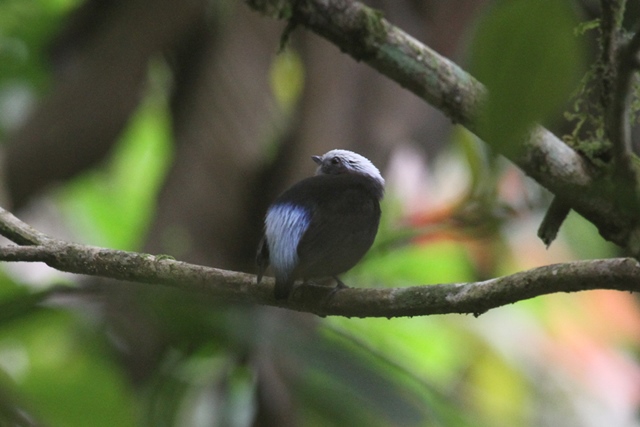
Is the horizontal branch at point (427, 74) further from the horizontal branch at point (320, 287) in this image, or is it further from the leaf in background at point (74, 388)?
the leaf in background at point (74, 388)

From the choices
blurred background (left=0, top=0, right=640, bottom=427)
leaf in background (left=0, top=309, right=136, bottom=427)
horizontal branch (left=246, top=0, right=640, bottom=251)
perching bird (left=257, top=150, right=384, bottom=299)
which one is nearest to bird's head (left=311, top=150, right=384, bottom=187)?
blurred background (left=0, top=0, right=640, bottom=427)

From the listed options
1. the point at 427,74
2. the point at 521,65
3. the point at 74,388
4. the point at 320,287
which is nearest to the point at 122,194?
the point at 320,287

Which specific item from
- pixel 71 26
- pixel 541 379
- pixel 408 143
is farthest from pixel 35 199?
pixel 541 379

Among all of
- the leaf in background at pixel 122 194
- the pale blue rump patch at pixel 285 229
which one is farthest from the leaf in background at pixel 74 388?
the leaf in background at pixel 122 194

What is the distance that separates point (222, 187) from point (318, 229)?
2.83ft

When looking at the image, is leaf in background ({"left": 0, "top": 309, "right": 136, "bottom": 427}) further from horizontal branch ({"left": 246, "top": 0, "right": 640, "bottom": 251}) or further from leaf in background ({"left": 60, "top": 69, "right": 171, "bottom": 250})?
leaf in background ({"left": 60, "top": 69, "right": 171, "bottom": 250})

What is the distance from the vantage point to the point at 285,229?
2.16m

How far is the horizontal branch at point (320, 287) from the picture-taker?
4.69 feet

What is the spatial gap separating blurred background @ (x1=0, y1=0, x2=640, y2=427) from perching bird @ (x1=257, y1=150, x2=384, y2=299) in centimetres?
Result: 16

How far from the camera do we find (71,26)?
331 cm

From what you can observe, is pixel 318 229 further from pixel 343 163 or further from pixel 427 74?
pixel 343 163

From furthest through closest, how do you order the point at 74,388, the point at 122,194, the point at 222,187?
→ the point at 122,194
the point at 222,187
the point at 74,388

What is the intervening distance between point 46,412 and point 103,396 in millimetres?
77

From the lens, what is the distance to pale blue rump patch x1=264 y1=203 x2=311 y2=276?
2.11m
